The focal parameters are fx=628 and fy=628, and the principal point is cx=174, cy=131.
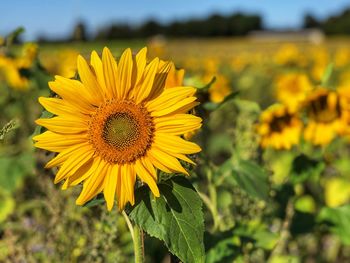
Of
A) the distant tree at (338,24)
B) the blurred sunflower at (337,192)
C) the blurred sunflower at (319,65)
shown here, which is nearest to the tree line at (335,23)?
the distant tree at (338,24)

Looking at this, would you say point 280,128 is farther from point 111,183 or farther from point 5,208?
point 111,183

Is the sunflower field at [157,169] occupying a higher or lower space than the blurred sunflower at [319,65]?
higher

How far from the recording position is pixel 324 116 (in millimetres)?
2602

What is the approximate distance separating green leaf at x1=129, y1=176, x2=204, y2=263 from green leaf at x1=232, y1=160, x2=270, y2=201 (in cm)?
69

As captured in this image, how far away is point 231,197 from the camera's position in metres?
2.55

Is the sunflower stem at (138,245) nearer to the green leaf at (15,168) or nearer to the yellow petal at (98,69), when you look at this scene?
the yellow petal at (98,69)

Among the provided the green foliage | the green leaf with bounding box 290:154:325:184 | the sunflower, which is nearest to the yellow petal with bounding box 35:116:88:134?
the sunflower

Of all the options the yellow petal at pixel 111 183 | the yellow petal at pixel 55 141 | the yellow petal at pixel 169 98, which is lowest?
the yellow petal at pixel 111 183

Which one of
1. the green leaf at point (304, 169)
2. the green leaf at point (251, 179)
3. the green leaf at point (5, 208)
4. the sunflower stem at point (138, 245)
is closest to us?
the sunflower stem at point (138, 245)

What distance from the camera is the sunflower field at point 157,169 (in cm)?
132

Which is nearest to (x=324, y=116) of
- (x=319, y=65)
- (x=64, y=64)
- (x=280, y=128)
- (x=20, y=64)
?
(x=280, y=128)

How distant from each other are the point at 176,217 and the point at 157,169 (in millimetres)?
126

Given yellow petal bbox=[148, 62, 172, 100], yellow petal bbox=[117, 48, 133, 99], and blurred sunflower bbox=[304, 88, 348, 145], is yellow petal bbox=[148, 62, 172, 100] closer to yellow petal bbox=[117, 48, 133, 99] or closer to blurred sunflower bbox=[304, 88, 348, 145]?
yellow petal bbox=[117, 48, 133, 99]

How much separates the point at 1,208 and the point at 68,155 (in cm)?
166
